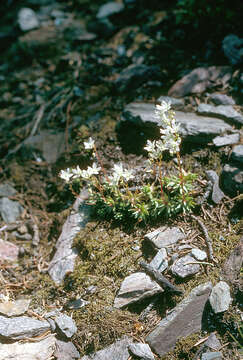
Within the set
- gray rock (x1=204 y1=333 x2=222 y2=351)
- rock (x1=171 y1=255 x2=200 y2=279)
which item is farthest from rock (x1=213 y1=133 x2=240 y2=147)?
gray rock (x1=204 y1=333 x2=222 y2=351)

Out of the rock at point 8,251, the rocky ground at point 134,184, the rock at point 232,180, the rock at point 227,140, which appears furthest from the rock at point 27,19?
the rock at point 232,180

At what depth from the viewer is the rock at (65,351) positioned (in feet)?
11.7

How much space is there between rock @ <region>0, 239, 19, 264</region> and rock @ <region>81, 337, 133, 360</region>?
1.85 m

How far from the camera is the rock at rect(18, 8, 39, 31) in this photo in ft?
26.9

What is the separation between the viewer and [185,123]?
4676 mm

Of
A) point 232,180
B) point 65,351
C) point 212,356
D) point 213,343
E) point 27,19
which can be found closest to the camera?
point 212,356

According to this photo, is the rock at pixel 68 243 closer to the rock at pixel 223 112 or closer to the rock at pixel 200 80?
the rock at pixel 223 112

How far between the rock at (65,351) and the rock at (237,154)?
2.96 m

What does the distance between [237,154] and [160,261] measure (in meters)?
1.68

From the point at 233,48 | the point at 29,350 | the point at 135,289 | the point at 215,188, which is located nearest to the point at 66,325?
the point at 29,350

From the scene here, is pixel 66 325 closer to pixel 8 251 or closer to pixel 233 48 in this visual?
pixel 8 251

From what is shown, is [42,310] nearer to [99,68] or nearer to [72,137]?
[72,137]

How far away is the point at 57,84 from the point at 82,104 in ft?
3.95

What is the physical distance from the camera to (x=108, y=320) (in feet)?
11.9
